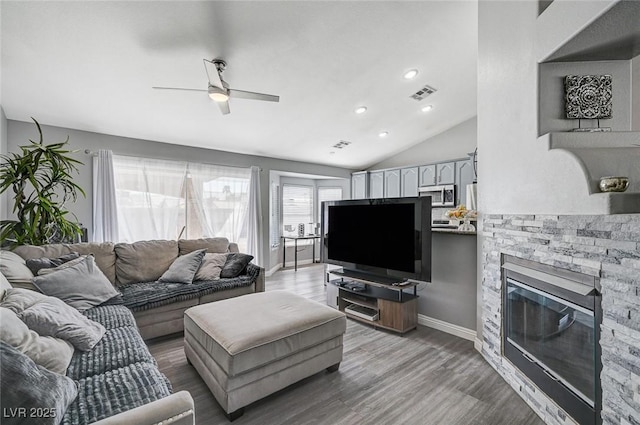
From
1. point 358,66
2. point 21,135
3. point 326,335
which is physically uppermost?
point 358,66

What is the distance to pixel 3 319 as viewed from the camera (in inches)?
46.8

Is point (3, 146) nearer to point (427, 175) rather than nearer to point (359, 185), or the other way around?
point (359, 185)

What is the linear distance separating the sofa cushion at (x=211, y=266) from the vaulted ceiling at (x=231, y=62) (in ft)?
6.38

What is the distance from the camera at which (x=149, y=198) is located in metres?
4.40

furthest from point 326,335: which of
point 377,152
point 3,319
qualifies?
point 377,152

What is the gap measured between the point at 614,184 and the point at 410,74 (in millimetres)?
2731

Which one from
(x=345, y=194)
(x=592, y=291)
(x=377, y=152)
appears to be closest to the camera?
(x=592, y=291)

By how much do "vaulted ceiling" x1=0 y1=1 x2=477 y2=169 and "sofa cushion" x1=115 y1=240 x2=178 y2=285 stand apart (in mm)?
1712

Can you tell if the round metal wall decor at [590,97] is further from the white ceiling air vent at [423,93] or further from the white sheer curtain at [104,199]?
the white sheer curtain at [104,199]

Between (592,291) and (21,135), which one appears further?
(21,135)

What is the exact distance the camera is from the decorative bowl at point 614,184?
1419mm

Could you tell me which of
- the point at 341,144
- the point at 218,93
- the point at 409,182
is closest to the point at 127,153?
the point at 218,93

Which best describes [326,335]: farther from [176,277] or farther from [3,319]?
[176,277]

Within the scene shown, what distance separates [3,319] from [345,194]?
6.75 meters
